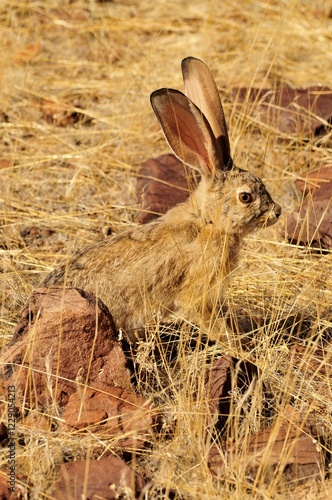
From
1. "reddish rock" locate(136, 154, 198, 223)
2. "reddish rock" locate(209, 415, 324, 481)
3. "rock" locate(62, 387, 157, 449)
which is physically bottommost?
"rock" locate(62, 387, 157, 449)

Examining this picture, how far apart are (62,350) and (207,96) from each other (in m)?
2.00

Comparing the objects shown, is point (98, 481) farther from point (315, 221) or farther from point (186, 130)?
point (315, 221)

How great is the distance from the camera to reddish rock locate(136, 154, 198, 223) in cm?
643

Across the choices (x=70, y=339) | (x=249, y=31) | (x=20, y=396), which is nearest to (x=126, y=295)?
(x=70, y=339)

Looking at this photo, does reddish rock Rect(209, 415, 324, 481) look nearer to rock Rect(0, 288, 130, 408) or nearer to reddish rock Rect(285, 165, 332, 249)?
rock Rect(0, 288, 130, 408)

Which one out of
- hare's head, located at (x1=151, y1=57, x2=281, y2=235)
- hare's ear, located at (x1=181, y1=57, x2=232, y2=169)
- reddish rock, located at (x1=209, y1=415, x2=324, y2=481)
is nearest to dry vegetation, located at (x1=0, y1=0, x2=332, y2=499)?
reddish rock, located at (x1=209, y1=415, x2=324, y2=481)

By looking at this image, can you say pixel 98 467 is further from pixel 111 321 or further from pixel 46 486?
pixel 111 321

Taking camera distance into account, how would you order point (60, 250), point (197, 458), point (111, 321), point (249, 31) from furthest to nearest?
point (249, 31) → point (60, 250) → point (111, 321) → point (197, 458)

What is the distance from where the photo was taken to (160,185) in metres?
6.65

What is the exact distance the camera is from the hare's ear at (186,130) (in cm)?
496

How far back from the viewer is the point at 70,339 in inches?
175

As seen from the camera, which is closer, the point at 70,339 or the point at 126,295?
the point at 70,339

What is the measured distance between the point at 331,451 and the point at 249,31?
599cm

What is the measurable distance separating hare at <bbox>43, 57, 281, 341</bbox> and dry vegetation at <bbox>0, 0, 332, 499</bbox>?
1.13 feet
